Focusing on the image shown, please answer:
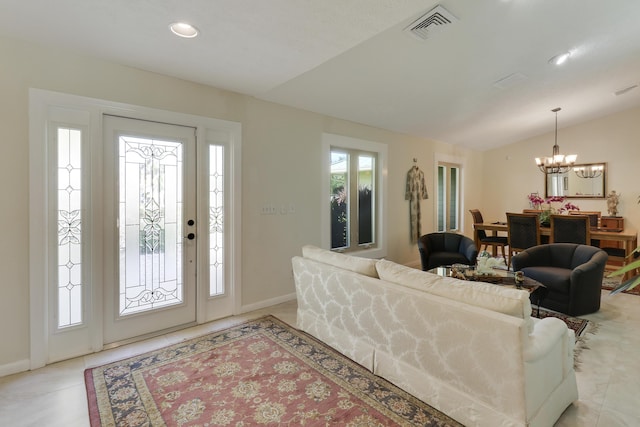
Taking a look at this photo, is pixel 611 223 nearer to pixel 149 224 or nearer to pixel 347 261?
pixel 347 261

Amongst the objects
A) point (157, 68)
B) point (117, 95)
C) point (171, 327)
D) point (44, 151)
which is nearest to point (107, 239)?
point (44, 151)

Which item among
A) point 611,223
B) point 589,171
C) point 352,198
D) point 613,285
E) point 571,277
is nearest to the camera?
point 571,277

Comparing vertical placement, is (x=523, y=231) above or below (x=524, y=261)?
above

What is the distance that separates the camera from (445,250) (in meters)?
5.12

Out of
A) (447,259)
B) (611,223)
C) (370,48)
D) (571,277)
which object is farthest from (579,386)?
(611,223)

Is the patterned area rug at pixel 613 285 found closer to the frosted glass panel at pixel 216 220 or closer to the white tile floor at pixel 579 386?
the white tile floor at pixel 579 386

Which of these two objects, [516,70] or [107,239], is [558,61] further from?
[107,239]

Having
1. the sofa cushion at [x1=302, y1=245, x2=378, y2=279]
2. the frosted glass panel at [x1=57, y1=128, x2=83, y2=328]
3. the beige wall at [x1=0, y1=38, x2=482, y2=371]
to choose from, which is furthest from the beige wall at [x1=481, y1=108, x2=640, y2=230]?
the frosted glass panel at [x1=57, y1=128, x2=83, y2=328]

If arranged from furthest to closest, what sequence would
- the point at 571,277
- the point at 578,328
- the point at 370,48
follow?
the point at 571,277, the point at 578,328, the point at 370,48

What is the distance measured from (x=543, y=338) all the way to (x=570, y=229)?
392 cm

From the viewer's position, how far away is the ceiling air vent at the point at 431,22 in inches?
100

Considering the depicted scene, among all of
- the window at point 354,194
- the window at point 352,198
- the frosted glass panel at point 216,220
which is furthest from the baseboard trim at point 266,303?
the window at point 352,198

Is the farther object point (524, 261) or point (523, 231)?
point (523, 231)

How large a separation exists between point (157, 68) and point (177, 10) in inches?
39.0
